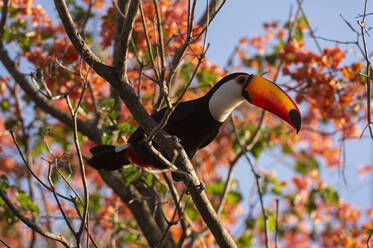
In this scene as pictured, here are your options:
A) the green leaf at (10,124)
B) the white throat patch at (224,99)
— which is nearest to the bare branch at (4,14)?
the green leaf at (10,124)

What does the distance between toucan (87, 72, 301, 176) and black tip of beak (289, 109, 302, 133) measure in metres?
0.13

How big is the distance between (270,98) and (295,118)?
27cm

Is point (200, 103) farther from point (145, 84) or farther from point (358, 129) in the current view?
point (358, 129)

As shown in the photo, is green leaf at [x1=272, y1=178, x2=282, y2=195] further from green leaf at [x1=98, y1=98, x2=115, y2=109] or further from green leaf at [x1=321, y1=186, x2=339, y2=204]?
green leaf at [x1=98, y1=98, x2=115, y2=109]

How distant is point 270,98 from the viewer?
3504 millimetres

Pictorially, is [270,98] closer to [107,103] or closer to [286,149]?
[107,103]

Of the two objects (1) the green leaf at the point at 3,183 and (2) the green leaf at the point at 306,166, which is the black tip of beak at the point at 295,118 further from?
(2) the green leaf at the point at 306,166

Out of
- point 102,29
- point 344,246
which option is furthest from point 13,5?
point 344,246

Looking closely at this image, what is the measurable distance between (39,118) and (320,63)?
3.10 m

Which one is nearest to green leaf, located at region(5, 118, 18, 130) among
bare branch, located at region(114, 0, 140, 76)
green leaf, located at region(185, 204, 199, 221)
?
green leaf, located at region(185, 204, 199, 221)

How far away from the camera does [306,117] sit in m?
7.93

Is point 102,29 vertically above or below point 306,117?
below

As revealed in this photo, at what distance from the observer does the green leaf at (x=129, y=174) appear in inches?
166

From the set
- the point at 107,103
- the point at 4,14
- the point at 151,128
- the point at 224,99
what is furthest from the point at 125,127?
the point at 4,14
